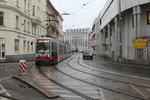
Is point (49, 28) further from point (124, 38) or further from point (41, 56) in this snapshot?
point (41, 56)

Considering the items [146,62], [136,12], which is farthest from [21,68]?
[136,12]

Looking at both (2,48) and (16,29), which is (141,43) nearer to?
(16,29)

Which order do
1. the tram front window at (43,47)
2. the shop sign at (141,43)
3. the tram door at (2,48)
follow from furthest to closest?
the tram door at (2,48), the shop sign at (141,43), the tram front window at (43,47)

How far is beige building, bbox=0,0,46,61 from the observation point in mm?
26406

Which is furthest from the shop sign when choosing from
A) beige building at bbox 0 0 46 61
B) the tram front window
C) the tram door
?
the tram door

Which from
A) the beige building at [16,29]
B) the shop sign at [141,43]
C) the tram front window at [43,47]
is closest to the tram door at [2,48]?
the beige building at [16,29]

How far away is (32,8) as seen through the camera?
3734 cm

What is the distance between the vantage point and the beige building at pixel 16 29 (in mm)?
26406

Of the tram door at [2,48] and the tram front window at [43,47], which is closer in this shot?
the tram front window at [43,47]

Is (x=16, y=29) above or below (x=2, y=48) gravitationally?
above

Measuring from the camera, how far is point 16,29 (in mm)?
28469

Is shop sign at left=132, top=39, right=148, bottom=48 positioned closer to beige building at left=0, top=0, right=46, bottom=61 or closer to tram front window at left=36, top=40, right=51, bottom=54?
tram front window at left=36, top=40, right=51, bottom=54

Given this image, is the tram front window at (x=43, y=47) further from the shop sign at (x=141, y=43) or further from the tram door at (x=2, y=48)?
the shop sign at (x=141, y=43)

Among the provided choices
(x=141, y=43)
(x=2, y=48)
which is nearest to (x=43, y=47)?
(x=2, y=48)
